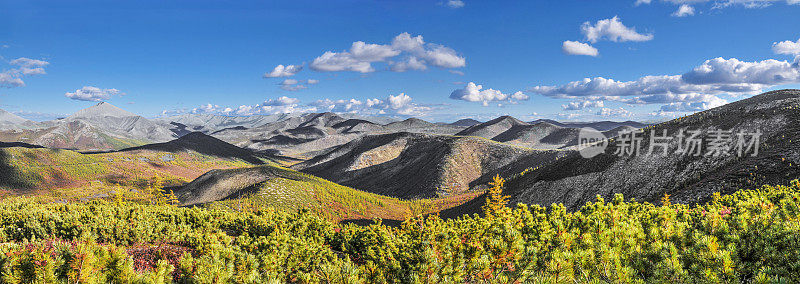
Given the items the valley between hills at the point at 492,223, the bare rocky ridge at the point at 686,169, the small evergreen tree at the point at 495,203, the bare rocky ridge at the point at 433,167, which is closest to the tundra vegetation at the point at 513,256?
the valley between hills at the point at 492,223

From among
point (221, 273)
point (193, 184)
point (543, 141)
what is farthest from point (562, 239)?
point (543, 141)

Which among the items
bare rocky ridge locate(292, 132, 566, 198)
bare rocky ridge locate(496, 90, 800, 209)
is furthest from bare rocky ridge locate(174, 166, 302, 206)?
bare rocky ridge locate(496, 90, 800, 209)

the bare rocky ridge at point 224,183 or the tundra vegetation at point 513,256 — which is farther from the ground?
the tundra vegetation at point 513,256

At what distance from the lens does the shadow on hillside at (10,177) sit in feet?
417

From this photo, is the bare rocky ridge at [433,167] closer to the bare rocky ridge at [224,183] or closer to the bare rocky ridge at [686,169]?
the bare rocky ridge at [686,169]

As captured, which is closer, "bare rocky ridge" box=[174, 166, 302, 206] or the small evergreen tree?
the small evergreen tree

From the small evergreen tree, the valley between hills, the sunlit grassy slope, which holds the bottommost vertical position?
the sunlit grassy slope

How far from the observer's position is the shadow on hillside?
12712 centimetres

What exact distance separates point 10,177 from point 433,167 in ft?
586

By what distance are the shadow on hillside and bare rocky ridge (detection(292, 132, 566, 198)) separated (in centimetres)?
11673

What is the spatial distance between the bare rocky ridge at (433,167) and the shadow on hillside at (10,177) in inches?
4596

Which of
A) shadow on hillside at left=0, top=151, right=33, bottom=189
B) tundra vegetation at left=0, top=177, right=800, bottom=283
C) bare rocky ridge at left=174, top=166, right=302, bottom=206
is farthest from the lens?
shadow on hillside at left=0, top=151, right=33, bottom=189

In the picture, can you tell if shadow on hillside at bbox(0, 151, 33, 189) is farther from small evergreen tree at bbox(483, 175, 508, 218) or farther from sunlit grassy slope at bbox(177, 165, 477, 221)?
small evergreen tree at bbox(483, 175, 508, 218)

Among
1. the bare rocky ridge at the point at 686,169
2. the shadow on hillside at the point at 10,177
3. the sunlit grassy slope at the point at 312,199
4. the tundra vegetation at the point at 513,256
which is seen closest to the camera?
the tundra vegetation at the point at 513,256
